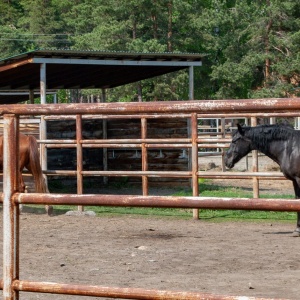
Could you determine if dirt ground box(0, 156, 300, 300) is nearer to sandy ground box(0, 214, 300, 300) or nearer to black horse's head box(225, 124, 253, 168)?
sandy ground box(0, 214, 300, 300)

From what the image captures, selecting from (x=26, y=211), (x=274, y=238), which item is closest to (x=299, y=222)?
(x=274, y=238)

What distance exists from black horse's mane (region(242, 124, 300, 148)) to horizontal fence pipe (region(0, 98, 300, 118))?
268 inches

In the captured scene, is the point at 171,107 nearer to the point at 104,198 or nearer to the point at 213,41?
the point at 104,198

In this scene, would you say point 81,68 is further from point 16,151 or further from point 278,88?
point 278,88

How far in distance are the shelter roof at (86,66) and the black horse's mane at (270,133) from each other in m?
4.34

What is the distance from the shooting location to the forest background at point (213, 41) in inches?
1401

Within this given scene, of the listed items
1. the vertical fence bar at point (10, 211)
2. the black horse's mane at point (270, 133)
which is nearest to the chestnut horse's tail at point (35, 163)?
the black horse's mane at point (270, 133)

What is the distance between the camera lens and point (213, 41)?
41.0 metres

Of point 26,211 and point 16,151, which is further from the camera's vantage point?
point 26,211

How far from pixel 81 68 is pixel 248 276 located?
928 cm

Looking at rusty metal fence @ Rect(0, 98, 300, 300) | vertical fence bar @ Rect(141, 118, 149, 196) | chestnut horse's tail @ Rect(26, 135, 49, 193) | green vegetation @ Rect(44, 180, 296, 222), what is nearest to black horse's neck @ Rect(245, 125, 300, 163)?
green vegetation @ Rect(44, 180, 296, 222)

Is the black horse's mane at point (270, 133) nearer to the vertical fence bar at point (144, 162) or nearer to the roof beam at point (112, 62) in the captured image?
the vertical fence bar at point (144, 162)

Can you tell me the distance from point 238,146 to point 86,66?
5.44m

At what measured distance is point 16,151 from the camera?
3098mm
